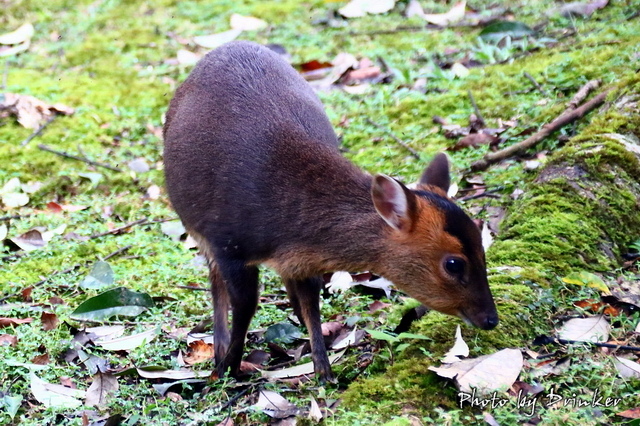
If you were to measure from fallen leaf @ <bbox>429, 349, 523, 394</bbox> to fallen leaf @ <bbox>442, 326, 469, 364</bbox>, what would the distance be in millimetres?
74

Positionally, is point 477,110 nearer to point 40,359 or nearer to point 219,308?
point 219,308

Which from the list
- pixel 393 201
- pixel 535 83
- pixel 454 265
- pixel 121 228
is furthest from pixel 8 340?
pixel 535 83

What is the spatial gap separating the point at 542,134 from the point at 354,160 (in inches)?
57.6

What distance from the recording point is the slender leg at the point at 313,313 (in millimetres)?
4191

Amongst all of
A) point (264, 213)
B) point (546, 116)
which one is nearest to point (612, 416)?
point (264, 213)

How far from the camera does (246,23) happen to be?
9.38 m

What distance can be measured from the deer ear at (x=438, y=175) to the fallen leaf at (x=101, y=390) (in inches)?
73.3

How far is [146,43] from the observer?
9352 millimetres

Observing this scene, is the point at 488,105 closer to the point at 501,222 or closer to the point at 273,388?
the point at 501,222

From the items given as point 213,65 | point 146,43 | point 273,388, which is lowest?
point 146,43

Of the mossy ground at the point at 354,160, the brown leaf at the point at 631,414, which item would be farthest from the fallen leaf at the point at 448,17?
the brown leaf at the point at 631,414

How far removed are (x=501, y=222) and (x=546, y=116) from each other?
4.74ft

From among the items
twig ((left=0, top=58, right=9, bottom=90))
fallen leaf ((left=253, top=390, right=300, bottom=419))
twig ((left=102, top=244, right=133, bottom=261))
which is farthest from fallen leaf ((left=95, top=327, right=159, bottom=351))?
twig ((left=0, top=58, right=9, bottom=90))

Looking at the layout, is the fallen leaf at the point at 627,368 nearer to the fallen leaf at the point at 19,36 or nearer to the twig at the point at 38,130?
the twig at the point at 38,130
